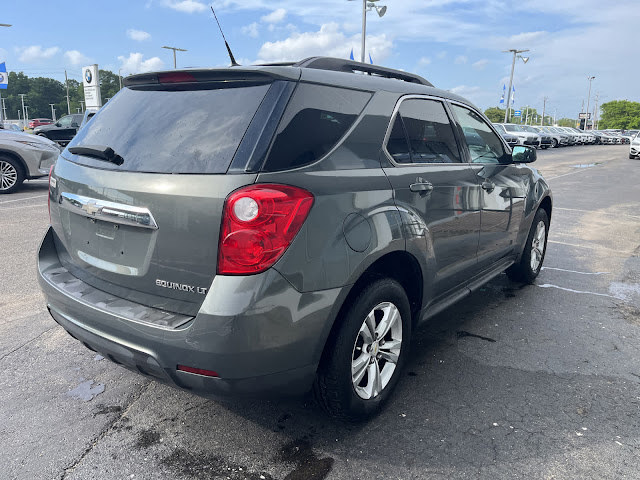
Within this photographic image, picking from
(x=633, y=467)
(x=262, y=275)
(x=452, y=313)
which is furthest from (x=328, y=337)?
(x=452, y=313)

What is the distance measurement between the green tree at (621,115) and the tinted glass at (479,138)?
150726 mm

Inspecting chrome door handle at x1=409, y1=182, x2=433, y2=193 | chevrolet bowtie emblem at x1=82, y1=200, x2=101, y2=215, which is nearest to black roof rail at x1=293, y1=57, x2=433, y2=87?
chrome door handle at x1=409, y1=182, x2=433, y2=193

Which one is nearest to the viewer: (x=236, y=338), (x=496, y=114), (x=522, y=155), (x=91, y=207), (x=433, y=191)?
(x=236, y=338)

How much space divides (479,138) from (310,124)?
206cm

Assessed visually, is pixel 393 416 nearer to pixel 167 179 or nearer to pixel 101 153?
pixel 167 179

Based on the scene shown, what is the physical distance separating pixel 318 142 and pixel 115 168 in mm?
971

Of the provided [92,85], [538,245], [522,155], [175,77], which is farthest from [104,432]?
[92,85]

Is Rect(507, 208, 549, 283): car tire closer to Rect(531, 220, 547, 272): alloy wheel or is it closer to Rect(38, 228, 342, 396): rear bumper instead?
Rect(531, 220, 547, 272): alloy wheel

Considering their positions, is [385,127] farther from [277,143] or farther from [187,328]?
[187,328]

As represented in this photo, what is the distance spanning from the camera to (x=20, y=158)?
34.2 ft

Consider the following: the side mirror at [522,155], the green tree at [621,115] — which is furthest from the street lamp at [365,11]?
the green tree at [621,115]

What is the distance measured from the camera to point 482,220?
3.71 m

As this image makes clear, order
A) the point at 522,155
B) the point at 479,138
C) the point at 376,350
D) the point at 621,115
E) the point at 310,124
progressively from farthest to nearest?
the point at 621,115
the point at 522,155
the point at 479,138
the point at 376,350
the point at 310,124

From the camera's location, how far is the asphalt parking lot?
239 centimetres
